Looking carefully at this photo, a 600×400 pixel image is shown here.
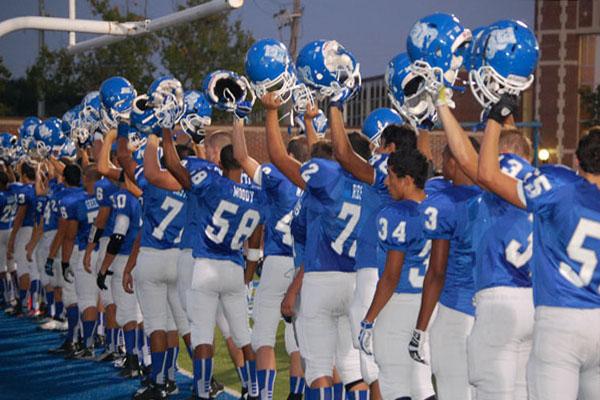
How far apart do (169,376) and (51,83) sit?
4273 centimetres

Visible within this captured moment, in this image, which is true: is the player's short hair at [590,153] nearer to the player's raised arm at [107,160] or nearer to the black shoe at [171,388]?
the black shoe at [171,388]

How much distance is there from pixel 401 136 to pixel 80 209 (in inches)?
220

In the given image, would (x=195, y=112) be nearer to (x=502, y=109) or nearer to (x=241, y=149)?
(x=241, y=149)

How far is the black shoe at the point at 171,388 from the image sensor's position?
8.44 m

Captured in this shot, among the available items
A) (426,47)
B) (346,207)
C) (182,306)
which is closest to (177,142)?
(182,306)

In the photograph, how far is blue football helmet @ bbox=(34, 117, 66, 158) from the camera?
38.2ft

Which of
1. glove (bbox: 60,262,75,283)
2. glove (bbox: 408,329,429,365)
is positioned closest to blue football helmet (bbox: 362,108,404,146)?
glove (bbox: 408,329,429,365)

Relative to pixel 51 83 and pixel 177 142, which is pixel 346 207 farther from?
pixel 51 83

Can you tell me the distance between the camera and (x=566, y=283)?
14.3 ft

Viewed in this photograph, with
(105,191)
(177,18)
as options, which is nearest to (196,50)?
(177,18)

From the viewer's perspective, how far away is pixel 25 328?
1270cm

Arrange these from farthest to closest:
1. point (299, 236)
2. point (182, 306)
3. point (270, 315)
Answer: point (182, 306) < point (270, 315) < point (299, 236)

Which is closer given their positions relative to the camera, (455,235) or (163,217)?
(455,235)

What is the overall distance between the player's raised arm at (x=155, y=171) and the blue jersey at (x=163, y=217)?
15 centimetres
